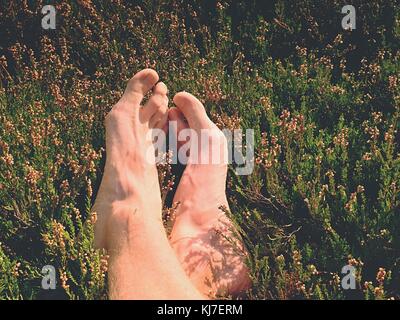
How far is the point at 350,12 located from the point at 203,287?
5.79 ft

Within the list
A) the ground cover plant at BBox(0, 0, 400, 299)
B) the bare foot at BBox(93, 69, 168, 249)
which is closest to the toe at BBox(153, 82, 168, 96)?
the bare foot at BBox(93, 69, 168, 249)

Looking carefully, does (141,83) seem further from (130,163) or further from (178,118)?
(130,163)

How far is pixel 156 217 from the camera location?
241 cm

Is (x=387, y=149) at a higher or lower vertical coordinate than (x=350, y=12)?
lower

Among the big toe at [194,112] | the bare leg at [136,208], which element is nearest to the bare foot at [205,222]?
the big toe at [194,112]

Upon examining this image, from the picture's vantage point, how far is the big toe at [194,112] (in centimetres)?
282

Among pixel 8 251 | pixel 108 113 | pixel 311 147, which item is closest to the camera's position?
pixel 8 251

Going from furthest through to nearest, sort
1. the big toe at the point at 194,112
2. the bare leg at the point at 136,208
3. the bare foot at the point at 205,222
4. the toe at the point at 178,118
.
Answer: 1. the toe at the point at 178,118
2. the big toe at the point at 194,112
3. the bare foot at the point at 205,222
4. the bare leg at the point at 136,208

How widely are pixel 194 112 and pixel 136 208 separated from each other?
2.06 ft

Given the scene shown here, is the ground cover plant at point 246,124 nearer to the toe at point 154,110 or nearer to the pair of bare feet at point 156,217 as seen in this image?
the pair of bare feet at point 156,217

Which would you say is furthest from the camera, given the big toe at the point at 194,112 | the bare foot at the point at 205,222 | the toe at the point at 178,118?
the toe at the point at 178,118
